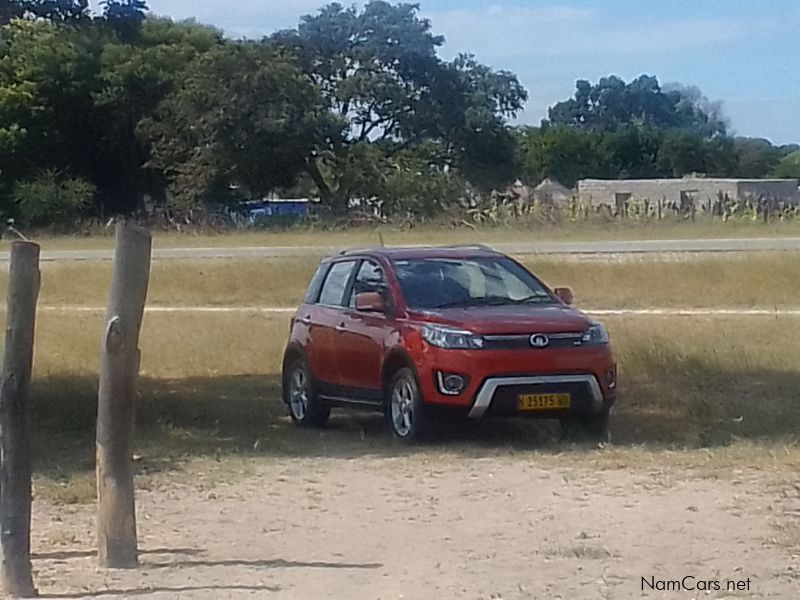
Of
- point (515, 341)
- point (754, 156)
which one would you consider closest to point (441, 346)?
point (515, 341)

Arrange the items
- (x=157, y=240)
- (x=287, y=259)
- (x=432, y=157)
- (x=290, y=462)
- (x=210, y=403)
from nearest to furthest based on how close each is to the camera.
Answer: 1. (x=290, y=462)
2. (x=210, y=403)
3. (x=287, y=259)
4. (x=157, y=240)
5. (x=432, y=157)

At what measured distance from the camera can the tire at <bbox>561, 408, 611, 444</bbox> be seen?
12.5 meters

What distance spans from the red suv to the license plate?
0.4 inches

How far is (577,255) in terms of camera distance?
3297 centimetres

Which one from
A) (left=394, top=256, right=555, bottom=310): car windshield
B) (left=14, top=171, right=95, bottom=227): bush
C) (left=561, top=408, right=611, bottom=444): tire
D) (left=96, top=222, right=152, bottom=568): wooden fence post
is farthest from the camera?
(left=14, top=171, right=95, bottom=227): bush

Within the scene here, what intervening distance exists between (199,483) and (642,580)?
4157 millimetres

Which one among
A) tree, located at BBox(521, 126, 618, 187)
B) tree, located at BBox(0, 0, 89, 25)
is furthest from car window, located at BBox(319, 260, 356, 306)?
tree, located at BBox(521, 126, 618, 187)

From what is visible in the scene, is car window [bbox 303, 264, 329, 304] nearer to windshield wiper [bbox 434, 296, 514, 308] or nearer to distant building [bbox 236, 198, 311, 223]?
windshield wiper [bbox 434, 296, 514, 308]

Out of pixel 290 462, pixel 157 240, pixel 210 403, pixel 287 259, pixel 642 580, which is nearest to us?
pixel 642 580

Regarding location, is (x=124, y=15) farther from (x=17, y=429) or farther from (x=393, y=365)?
(x=17, y=429)

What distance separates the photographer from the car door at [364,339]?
1300cm

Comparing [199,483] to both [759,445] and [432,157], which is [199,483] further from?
[432,157]

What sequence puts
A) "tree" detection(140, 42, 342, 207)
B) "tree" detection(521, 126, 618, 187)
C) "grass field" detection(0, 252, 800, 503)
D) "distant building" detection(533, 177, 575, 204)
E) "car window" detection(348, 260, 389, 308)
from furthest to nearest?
"tree" detection(521, 126, 618, 187) → "tree" detection(140, 42, 342, 207) → "distant building" detection(533, 177, 575, 204) → "car window" detection(348, 260, 389, 308) → "grass field" detection(0, 252, 800, 503)

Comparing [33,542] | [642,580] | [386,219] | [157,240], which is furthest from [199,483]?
[386,219]
